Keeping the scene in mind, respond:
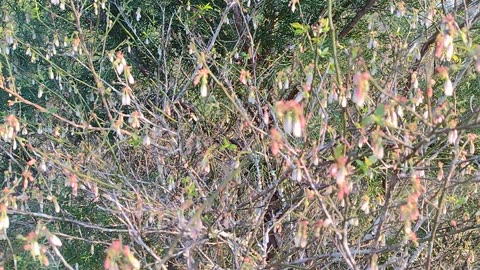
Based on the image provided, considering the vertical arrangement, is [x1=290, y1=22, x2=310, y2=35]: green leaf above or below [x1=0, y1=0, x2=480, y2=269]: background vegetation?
above

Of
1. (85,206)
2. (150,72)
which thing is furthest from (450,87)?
(85,206)

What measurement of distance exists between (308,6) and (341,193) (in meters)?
2.70

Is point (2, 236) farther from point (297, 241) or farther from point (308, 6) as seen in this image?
point (308, 6)

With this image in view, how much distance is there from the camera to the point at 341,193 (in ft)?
5.16

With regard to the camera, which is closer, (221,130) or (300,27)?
(300,27)

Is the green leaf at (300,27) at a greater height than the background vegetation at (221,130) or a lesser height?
greater

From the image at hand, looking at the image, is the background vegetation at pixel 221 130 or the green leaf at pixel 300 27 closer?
the green leaf at pixel 300 27

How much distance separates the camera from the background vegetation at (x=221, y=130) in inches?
101

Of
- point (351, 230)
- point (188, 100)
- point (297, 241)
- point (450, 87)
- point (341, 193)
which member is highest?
point (450, 87)

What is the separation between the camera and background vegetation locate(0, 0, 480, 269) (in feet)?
8.41

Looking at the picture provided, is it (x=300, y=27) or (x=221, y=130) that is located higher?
(x=300, y=27)

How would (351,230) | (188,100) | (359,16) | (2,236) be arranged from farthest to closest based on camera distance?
1. (188,100)
2. (359,16)
3. (351,230)
4. (2,236)

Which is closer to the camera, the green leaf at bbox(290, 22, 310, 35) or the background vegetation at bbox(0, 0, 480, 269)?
the green leaf at bbox(290, 22, 310, 35)

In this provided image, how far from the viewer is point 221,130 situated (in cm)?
384
